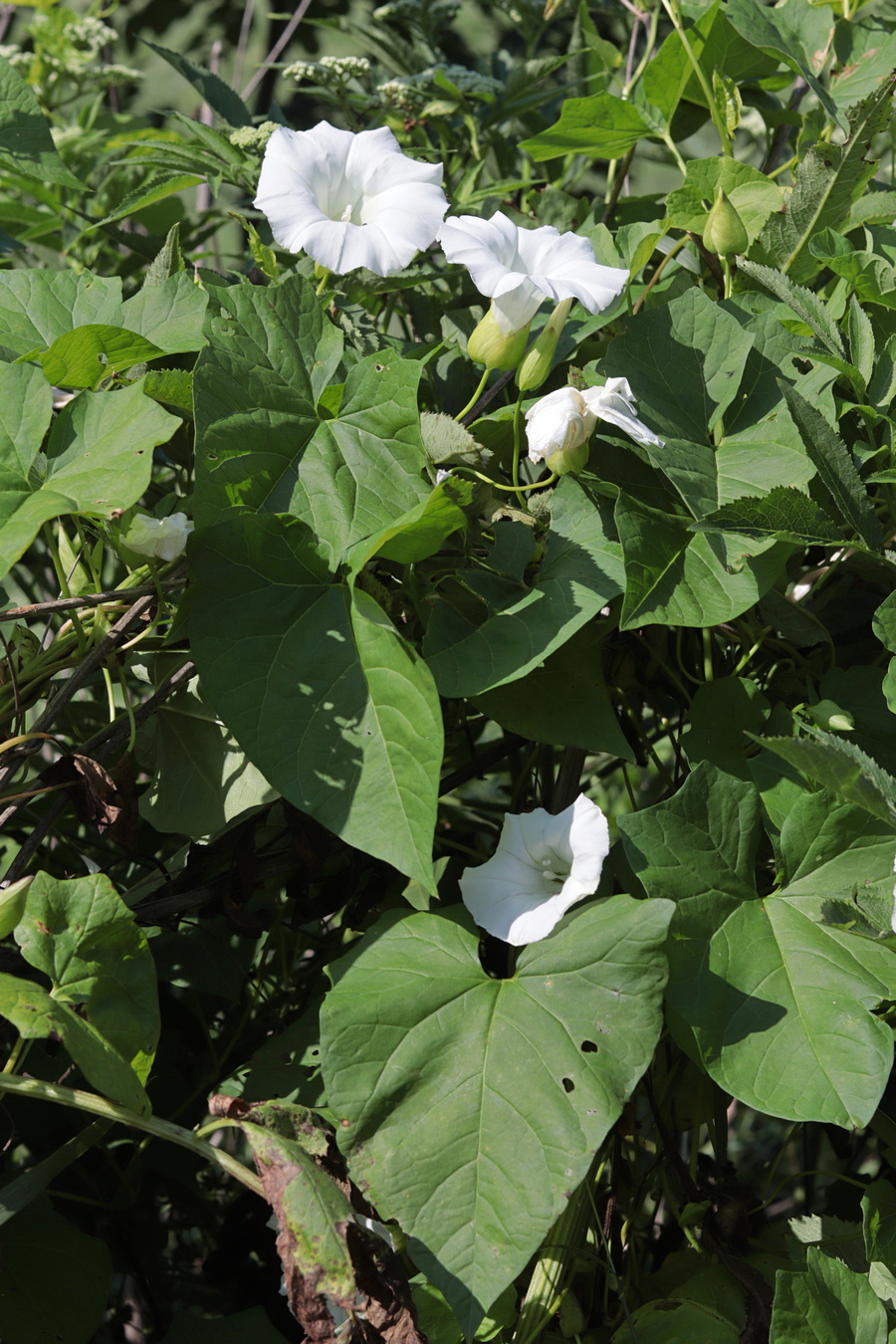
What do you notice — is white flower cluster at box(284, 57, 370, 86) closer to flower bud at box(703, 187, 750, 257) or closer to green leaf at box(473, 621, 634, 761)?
flower bud at box(703, 187, 750, 257)

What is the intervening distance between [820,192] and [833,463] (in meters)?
0.32

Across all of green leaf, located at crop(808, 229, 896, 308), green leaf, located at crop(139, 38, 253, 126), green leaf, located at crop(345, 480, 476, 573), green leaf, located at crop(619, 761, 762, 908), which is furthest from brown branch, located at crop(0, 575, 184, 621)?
green leaf, located at crop(139, 38, 253, 126)

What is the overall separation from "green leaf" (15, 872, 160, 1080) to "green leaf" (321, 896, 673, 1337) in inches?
5.0

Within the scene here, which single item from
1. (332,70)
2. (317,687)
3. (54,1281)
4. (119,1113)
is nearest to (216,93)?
(332,70)

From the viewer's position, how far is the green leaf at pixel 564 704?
739mm

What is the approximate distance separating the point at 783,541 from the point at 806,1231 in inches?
23.0

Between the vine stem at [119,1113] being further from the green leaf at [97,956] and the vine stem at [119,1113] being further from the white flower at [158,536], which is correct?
the white flower at [158,536]

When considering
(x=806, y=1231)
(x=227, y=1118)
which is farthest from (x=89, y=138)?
(x=806, y=1231)

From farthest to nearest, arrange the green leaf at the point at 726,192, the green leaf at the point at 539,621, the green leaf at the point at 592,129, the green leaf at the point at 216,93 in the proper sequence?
the green leaf at the point at 216,93, the green leaf at the point at 592,129, the green leaf at the point at 726,192, the green leaf at the point at 539,621

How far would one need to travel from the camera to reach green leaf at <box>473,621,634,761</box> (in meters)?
0.74

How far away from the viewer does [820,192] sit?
0.91 m

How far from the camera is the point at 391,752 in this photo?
25.0 inches

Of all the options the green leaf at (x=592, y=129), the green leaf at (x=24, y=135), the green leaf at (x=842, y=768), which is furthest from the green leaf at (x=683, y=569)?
the green leaf at (x=24, y=135)

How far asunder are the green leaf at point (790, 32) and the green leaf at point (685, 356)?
255 mm
